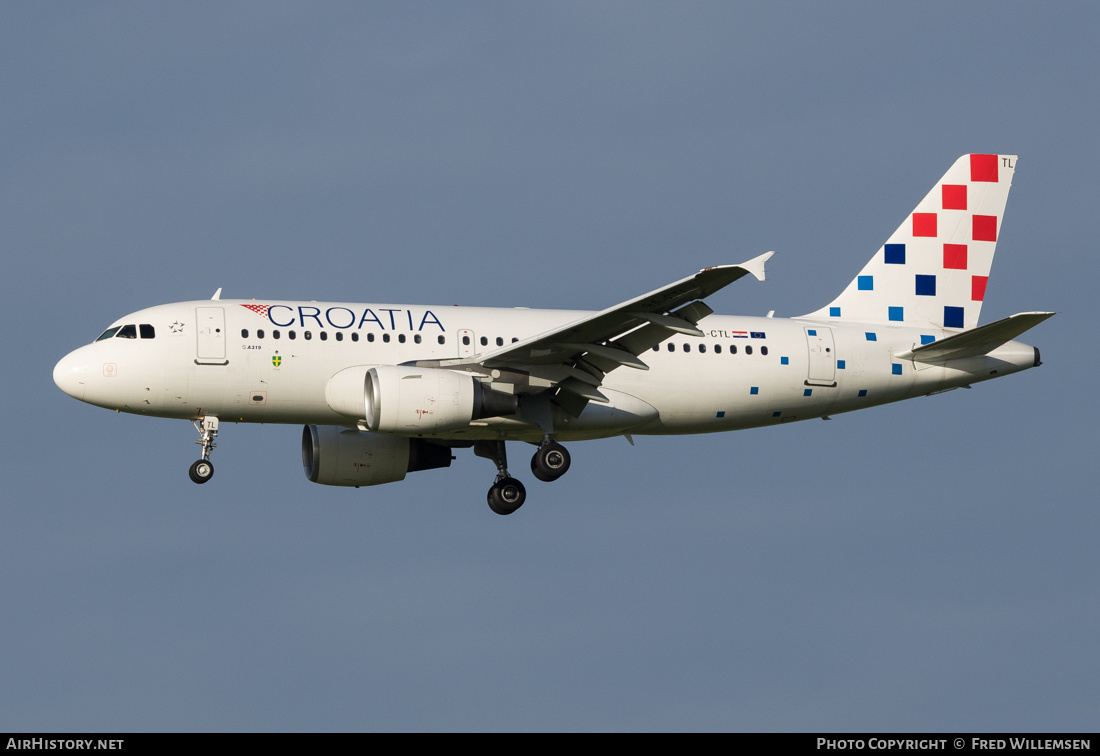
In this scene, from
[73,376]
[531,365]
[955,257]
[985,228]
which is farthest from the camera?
[985,228]

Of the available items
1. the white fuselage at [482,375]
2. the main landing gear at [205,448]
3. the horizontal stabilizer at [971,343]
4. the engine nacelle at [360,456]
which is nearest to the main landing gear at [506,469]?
the white fuselage at [482,375]

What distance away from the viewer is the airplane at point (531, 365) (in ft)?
126

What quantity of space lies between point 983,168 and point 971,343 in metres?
7.02

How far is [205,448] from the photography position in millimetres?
39312

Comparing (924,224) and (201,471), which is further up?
(924,224)

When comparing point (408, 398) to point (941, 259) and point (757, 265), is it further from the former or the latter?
point (941, 259)

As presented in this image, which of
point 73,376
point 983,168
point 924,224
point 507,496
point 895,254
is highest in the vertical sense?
point 983,168

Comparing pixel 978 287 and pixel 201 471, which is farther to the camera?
pixel 978 287

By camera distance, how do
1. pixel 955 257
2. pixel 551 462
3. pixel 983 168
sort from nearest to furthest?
1. pixel 551 462
2. pixel 955 257
3. pixel 983 168

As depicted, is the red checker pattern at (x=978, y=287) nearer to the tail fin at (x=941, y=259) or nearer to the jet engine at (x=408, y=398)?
the tail fin at (x=941, y=259)

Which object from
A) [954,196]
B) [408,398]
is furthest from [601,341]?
[954,196]

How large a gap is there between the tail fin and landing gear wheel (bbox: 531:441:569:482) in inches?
344
